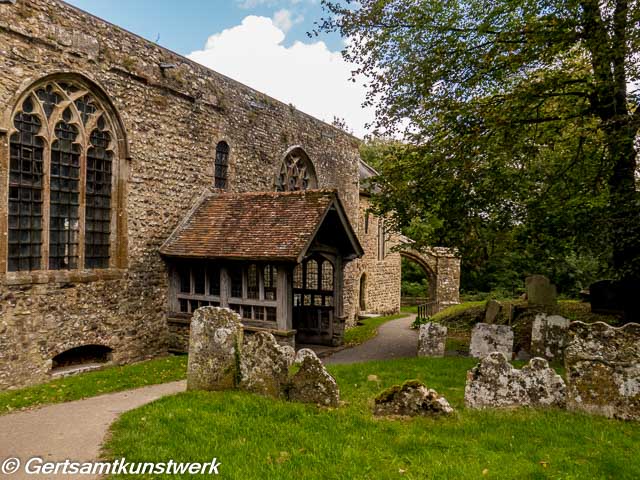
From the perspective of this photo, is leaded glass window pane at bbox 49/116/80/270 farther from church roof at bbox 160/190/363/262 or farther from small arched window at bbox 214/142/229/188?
small arched window at bbox 214/142/229/188

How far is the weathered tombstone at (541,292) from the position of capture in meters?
15.3

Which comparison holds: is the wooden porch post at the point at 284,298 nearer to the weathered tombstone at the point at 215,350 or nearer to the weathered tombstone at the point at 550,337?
the weathered tombstone at the point at 215,350

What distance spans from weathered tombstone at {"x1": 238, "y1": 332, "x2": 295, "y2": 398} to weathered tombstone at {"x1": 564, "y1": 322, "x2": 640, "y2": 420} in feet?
12.8

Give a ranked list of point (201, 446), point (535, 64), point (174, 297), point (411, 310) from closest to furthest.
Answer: point (201, 446) < point (535, 64) < point (174, 297) < point (411, 310)

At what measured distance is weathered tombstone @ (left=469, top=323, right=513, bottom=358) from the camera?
33.7 ft

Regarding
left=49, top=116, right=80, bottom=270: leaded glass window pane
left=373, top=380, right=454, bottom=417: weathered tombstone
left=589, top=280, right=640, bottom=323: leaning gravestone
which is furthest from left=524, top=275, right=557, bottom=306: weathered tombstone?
left=49, top=116, right=80, bottom=270: leaded glass window pane

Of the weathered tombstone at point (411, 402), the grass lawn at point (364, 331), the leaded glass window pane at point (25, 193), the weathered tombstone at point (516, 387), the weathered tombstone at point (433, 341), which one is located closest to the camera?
the weathered tombstone at point (411, 402)

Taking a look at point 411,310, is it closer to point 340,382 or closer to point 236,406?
point 340,382

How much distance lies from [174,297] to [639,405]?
10.2 metres

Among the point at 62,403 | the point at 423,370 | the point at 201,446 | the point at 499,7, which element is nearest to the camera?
the point at 201,446

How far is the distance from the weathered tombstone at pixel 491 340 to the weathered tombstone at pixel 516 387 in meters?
3.66

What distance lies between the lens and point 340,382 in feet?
28.0

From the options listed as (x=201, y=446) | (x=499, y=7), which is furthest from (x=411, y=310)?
(x=201, y=446)

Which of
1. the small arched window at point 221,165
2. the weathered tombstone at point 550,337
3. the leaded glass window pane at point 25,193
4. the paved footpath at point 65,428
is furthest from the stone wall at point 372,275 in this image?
the paved footpath at point 65,428
